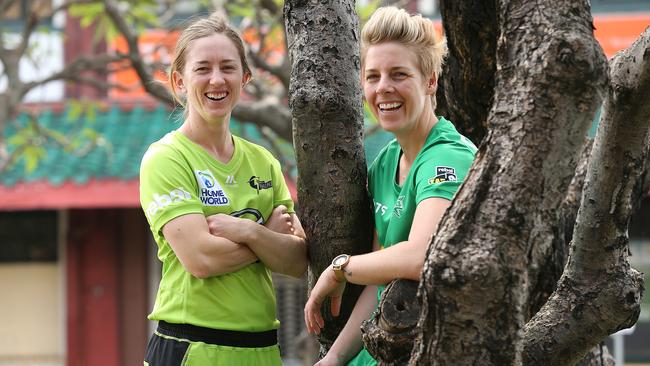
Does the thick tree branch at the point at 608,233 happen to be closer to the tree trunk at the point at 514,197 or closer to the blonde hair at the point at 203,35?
the tree trunk at the point at 514,197

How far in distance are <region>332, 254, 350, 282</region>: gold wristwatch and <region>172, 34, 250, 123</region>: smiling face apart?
0.59 metres

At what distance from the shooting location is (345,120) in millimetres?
3475

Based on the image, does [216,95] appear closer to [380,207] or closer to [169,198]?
[169,198]

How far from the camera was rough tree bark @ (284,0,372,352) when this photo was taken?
136 inches

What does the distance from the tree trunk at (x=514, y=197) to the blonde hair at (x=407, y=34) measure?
1.73 feet

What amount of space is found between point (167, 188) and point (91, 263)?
28.6 ft

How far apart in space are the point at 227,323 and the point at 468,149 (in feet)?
2.85

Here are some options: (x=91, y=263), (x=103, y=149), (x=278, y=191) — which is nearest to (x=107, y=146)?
(x=103, y=149)

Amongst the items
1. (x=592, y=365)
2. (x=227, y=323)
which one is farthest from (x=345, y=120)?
(x=592, y=365)

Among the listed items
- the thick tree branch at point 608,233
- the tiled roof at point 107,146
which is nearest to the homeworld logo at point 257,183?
the thick tree branch at point 608,233

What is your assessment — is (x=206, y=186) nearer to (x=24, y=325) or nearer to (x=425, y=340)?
(x=425, y=340)

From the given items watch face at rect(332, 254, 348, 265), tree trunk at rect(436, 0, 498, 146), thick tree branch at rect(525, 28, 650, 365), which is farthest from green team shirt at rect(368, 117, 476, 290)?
thick tree branch at rect(525, 28, 650, 365)

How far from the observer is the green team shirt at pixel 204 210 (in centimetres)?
339

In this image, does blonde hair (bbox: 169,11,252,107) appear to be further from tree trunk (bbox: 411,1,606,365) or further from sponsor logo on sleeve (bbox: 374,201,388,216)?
tree trunk (bbox: 411,1,606,365)
